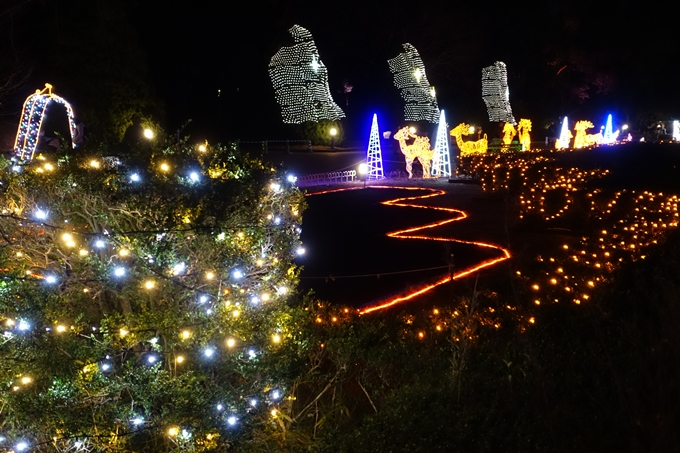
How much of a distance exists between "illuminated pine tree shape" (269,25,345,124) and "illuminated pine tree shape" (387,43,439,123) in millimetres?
3745

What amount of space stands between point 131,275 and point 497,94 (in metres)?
29.8

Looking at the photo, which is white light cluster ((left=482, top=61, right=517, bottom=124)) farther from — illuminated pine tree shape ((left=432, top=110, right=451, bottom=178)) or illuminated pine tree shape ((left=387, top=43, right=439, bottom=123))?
illuminated pine tree shape ((left=432, top=110, right=451, bottom=178))

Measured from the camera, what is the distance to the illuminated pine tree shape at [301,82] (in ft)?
75.5

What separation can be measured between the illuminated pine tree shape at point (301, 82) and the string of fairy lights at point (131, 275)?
65.0ft

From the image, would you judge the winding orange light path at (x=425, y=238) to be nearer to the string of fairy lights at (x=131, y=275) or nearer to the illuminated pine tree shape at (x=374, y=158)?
the illuminated pine tree shape at (x=374, y=158)

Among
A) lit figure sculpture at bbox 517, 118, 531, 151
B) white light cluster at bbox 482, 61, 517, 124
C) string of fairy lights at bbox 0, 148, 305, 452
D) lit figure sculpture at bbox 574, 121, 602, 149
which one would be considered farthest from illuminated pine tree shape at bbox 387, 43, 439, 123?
string of fairy lights at bbox 0, 148, 305, 452

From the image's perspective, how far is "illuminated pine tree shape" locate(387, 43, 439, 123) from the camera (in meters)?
25.9

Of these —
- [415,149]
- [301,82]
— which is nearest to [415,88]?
[301,82]

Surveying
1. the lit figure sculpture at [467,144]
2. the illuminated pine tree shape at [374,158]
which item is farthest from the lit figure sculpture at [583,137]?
the illuminated pine tree shape at [374,158]

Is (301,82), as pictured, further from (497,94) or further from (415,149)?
(497,94)

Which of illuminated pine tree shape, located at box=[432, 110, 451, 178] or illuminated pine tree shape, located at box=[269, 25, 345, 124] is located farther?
illuminated pine tree shape, located at box=[269, 25, 345, 124]

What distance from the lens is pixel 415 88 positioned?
1036 inches

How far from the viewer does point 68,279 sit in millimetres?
3725

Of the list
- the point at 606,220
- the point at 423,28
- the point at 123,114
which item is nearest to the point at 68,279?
the point at 606,220
